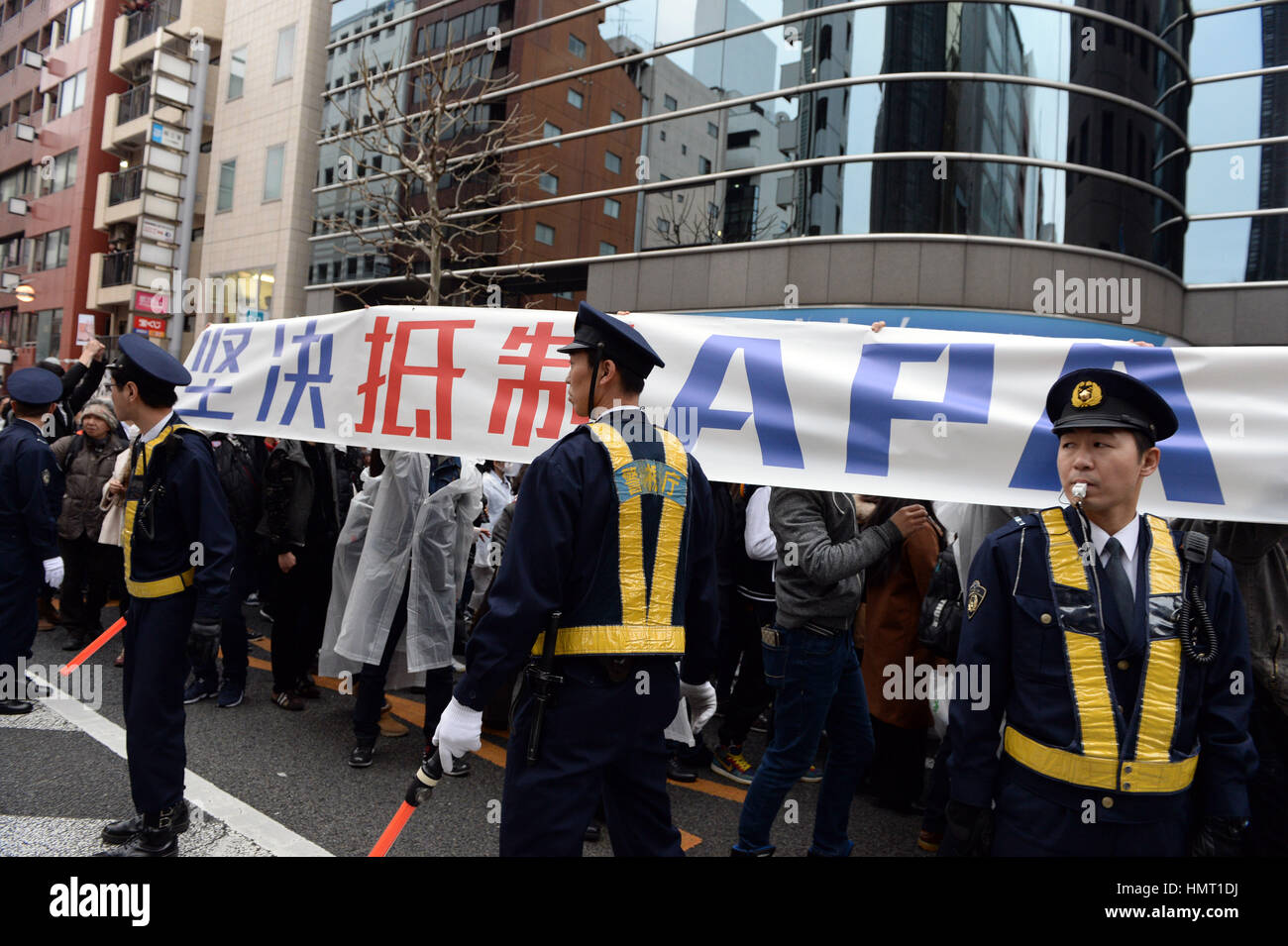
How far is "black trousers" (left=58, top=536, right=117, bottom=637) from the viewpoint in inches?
273

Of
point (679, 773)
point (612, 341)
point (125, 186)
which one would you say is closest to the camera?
point (612, 341)

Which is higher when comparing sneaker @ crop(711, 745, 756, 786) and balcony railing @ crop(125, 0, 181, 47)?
balcony railing @ crop(125, 0, 181, 47)

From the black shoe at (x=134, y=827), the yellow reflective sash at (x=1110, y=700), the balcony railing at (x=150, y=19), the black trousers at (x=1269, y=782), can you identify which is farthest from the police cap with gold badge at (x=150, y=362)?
the balcony railing at (x=150, y=19)

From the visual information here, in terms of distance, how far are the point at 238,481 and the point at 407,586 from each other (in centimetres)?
210

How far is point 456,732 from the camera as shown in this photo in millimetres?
2385

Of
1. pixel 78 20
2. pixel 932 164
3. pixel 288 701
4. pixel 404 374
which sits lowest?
pixel 288 701

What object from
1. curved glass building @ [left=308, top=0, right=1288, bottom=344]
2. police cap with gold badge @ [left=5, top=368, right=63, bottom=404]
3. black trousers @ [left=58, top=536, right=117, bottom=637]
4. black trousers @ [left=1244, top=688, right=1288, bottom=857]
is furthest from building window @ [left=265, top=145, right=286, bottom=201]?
black trousers @ [left=1244, top=688, right=1288, bottom=857]

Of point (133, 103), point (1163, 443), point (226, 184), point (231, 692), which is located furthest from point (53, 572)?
point (133, 103)

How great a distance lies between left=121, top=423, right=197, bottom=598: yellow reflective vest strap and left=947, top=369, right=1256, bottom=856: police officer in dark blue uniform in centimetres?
310

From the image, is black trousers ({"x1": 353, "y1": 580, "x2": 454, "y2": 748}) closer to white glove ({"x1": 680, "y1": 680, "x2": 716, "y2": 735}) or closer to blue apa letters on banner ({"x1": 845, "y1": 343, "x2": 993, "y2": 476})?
white glove ({"x1": 680, "y1": 680, "x2": 716, "y2": 735})

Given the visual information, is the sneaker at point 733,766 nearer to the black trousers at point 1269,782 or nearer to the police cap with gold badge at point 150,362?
the black trousers at point 1269,782

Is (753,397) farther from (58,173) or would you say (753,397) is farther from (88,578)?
(58,173)
